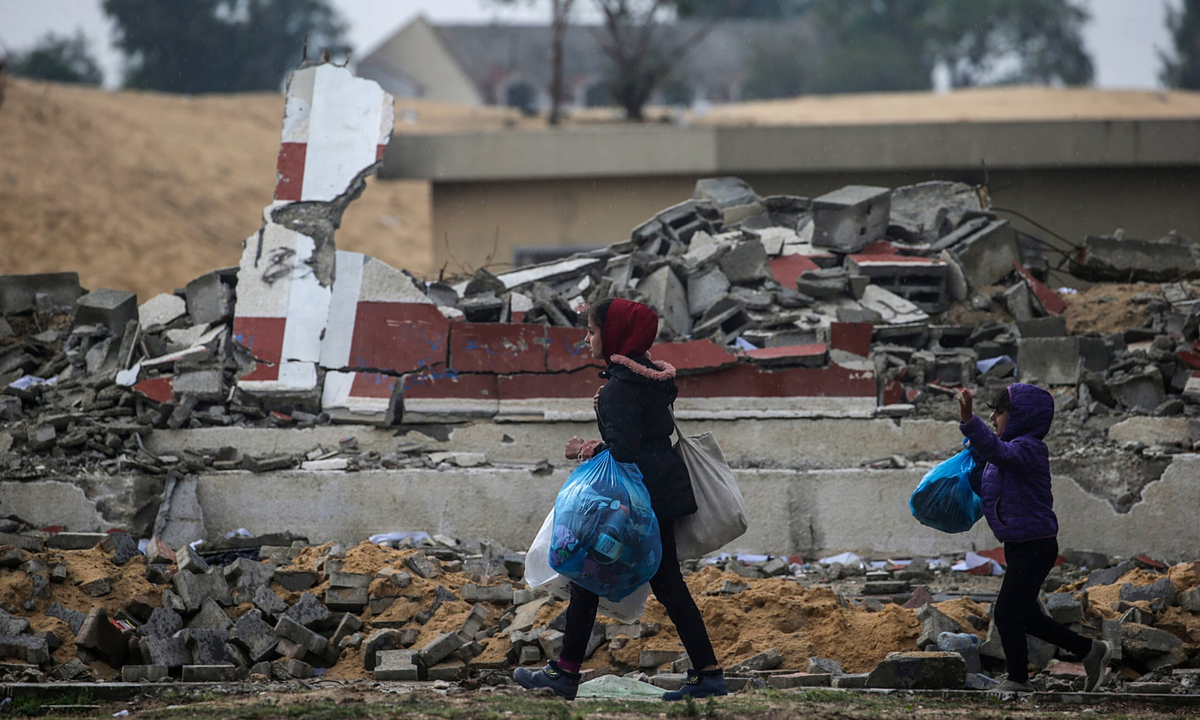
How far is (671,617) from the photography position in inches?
176

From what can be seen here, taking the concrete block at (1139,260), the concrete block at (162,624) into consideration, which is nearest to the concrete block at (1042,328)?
the concrete block at (1139,260)

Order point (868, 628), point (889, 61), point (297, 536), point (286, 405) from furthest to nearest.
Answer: point (889, 61), point (286, 405), point (297, 536), point (868, 628)

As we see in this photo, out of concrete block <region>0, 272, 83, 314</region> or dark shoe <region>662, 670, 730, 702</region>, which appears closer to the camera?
dark shoe <region>662, 670, 730, 702</region>

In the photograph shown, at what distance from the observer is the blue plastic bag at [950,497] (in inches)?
197

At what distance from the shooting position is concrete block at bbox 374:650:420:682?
5.00 metres

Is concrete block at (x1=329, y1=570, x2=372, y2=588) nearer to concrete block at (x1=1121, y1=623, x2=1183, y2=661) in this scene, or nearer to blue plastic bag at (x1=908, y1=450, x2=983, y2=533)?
blue plastic bag at (x1=908, y1=450, x2=983, y2=533)

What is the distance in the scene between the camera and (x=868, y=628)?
542 cm

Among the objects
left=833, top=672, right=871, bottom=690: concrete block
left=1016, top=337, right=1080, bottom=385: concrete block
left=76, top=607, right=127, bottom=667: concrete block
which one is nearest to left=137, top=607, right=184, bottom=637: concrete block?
left=76, top=607, right=127, bottom=667: concrete block

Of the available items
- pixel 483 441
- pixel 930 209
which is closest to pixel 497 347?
pixel 483 441

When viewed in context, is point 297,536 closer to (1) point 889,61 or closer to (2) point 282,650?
(2) point 282,650

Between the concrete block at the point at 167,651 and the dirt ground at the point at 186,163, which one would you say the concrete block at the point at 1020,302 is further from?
the dirt ground at the point at 186,163

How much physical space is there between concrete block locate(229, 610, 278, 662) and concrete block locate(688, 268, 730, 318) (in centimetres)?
436

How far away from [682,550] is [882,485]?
280cm

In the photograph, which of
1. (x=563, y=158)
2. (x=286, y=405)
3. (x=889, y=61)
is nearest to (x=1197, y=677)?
(x=286, y=405)
